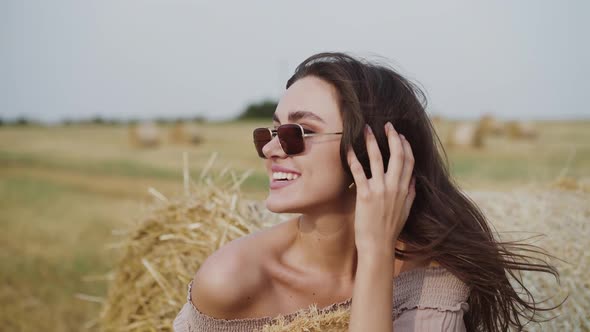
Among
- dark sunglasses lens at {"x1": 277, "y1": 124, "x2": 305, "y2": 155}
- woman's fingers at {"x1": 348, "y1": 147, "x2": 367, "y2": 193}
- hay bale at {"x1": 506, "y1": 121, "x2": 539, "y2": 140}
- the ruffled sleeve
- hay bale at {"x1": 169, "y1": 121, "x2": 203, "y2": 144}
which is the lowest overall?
hay bale at {"x1": 169, "y1": 121, "x2": 203, "y2": 144}

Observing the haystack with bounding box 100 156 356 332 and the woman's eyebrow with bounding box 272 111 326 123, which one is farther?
the haystack with bounding box 100 156 356 332

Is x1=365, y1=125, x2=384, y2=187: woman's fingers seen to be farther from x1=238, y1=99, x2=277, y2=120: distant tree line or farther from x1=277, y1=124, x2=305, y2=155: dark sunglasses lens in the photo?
x1=238, y1=99, x2=277, y2=120: distant tree line

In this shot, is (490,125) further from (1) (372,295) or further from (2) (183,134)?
(1) (372,295)

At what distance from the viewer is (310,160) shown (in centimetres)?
261

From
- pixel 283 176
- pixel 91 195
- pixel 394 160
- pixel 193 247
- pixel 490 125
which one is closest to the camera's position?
pixel 394 160

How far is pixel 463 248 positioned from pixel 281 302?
33.7 inches

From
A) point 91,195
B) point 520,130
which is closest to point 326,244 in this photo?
point 91,195

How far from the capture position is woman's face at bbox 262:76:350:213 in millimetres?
2604

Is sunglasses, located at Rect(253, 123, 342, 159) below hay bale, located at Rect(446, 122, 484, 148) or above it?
above

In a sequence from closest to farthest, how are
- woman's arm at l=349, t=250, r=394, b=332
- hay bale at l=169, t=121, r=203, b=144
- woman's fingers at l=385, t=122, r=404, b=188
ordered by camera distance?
woman's arm at l=349, t=250, r=394, b=332 → woman's fingers at l=385, t=122, r=404, b=188 → hay bale at l=169, t=121, r=203, b=144

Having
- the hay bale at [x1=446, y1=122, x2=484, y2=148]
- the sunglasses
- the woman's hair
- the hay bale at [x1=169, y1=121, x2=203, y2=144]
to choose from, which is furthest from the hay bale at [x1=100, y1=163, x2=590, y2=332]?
the hay bale at [x1=169, y1=121, x2=203, y2=144]

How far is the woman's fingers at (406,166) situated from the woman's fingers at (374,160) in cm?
11

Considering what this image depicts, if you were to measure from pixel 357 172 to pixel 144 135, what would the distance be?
14529 millimetres

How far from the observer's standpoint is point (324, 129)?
262 cm
